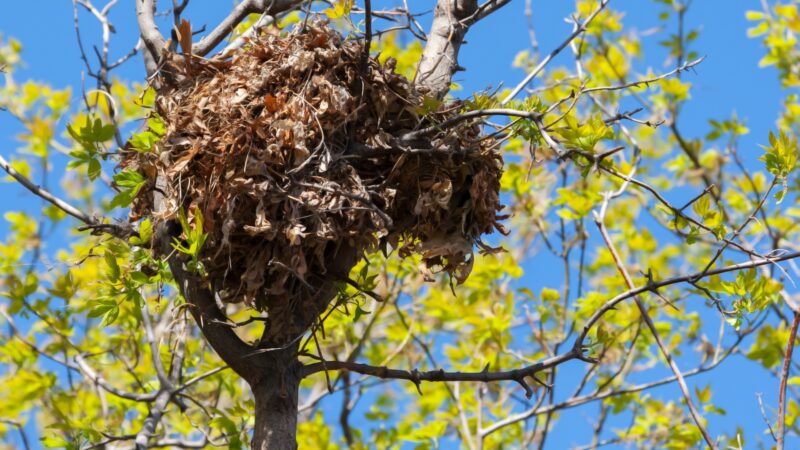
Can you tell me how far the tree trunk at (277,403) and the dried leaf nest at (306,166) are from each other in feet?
0.70

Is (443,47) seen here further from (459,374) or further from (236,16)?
(459,374)

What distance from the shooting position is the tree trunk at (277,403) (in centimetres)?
322

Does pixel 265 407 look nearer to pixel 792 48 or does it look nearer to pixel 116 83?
pixel 116 83

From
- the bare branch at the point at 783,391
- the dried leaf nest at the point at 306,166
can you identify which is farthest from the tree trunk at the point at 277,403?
the bare branch at the point at 783,391

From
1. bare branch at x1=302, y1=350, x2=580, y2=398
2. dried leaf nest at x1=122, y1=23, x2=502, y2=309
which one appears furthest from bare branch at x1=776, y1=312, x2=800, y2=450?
dried leaf nest at x1=122, y1=23, x2=502, y2=309

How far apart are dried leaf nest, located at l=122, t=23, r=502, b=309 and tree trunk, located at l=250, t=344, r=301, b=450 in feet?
0.70

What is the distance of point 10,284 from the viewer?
17.7ft

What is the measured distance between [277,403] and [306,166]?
79 cm

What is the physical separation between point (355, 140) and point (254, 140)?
37cm

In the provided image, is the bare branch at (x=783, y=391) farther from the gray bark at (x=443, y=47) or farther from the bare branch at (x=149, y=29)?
the bare branch at (x=149, y=29)

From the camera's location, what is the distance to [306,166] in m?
3.27

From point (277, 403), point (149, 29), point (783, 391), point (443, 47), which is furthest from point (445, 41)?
point (783, 391)

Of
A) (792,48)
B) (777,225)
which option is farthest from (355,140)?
(792,48)

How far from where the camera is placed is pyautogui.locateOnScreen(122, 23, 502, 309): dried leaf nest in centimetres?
320
